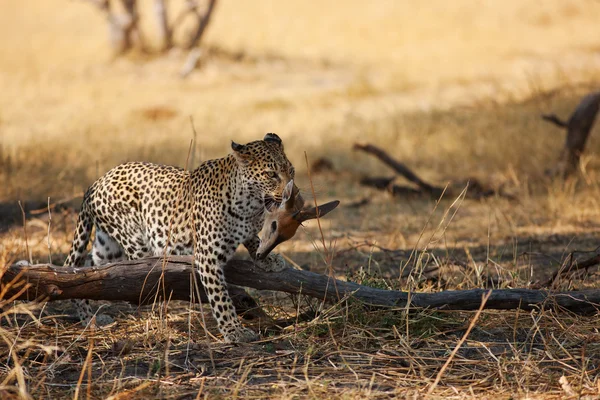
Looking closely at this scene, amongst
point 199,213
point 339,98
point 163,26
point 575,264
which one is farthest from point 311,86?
point 199,213

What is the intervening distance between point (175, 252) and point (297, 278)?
2.89 feet

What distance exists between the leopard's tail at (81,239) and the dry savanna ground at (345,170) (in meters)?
0.38

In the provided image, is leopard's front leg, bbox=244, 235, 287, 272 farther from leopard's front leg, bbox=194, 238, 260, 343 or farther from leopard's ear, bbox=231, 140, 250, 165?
leopard's ear, bbox=231, 140, 250, 165

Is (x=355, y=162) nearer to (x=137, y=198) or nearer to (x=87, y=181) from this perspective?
(x=87, y=181)

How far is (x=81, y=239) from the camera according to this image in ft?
17.6

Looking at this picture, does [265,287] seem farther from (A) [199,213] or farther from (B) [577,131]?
(B) [577,131]

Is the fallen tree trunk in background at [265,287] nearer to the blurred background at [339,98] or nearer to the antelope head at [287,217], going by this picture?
the antelope head at [287,217]

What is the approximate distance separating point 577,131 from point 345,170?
10.6 feet

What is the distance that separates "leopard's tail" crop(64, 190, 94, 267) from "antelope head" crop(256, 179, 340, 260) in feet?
5.00

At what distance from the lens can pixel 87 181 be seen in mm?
9430

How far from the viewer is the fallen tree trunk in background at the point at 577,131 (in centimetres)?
948

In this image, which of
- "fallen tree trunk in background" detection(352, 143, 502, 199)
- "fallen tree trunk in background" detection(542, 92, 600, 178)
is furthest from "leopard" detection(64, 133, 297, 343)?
"fallen tree trunk in background" detection(542, 92, 600, 178)

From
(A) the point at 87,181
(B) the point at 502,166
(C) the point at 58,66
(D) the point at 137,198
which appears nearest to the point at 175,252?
(D) the point at 137,198

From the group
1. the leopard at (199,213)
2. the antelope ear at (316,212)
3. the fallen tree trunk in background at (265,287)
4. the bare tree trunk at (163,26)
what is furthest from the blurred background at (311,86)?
the antelope ear at (316,212)
